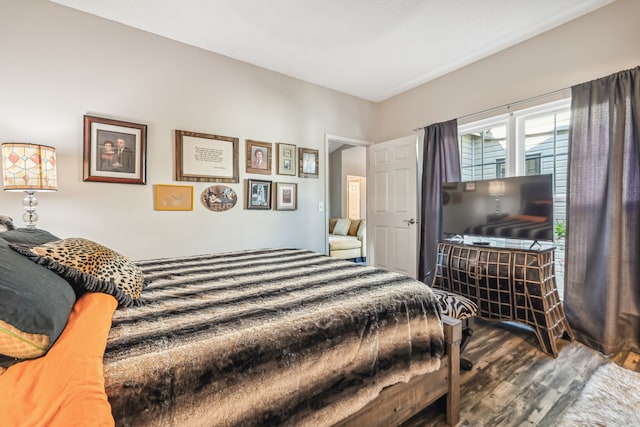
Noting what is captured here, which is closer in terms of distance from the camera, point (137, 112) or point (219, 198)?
point (137, 112)

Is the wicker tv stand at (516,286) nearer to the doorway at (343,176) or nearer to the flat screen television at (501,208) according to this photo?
the flat screen television at (501,208)

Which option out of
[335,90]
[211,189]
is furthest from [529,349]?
[335,90]

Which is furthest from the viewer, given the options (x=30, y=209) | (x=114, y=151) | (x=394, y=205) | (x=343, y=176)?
(x=343, y=176)

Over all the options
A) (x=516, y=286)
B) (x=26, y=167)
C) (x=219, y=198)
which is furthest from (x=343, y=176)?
(x=26, y=167)

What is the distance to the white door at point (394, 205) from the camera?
366cm

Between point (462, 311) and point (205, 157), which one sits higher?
point (205, 157)

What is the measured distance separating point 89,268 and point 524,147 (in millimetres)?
3553

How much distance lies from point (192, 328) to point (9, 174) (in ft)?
6.53

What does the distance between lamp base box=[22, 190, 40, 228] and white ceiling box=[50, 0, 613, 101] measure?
1.57m

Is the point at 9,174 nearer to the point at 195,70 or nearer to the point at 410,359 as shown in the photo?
the point at 195,70

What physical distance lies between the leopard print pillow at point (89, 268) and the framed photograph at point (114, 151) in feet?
4.95

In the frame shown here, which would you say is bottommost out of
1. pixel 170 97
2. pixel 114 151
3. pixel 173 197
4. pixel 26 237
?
pixel 26 237

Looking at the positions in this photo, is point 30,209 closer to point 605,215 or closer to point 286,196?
point 286,196

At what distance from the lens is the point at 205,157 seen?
2988 mm
